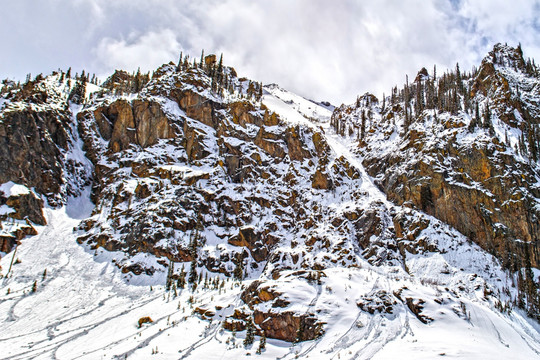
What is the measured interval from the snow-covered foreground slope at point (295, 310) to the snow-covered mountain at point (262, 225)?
0.64 ft

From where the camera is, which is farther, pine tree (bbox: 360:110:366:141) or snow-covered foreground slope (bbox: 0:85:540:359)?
pine tree (bbox: 360:110:366:141)

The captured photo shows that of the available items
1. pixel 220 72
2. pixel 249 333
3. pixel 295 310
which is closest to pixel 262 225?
pixel 295 310

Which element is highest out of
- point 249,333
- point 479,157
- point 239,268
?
point 479,157

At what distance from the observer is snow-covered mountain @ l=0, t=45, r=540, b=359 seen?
2395 cm

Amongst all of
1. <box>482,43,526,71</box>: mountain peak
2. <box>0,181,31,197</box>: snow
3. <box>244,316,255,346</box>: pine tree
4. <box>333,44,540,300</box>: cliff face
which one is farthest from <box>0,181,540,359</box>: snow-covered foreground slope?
<box>482,43,526,71</box>: mountain peak

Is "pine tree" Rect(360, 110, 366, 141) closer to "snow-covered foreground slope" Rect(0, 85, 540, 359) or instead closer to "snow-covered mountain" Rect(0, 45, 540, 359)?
"snow-covered mountain" Rect(0, 45, 540, 359)

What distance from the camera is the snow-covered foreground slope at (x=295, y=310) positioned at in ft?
68.9

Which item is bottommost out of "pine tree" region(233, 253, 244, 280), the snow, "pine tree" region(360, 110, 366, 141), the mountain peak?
"pine tree" region(233, 253, 244, 280)

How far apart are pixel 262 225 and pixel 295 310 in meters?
38.9

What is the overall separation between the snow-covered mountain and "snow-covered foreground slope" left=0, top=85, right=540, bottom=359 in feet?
0.64

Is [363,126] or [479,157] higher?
[363,126]

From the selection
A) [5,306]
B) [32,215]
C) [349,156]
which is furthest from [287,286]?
[349,156]

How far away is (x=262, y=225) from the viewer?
205ft

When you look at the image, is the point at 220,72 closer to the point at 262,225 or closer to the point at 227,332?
the point at 262,225
